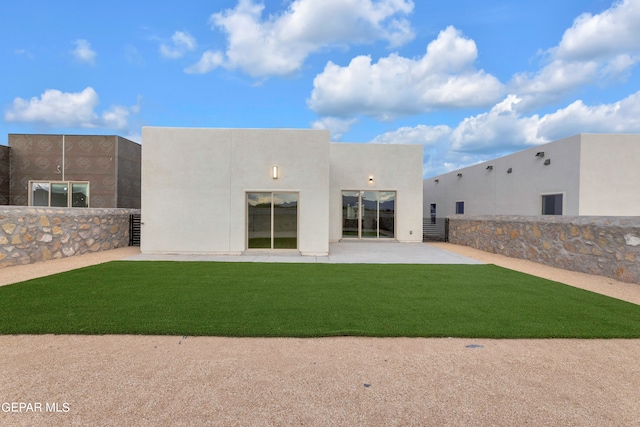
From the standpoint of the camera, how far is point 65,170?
15.5m

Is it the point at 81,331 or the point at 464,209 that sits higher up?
the point at 464,209

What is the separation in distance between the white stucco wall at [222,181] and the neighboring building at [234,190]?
0.04 meters

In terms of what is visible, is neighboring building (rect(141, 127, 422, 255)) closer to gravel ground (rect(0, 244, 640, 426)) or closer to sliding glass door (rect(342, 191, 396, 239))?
sliding glass door (rect(342, 191, 396, 239))

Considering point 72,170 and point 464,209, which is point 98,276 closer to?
point 72,170

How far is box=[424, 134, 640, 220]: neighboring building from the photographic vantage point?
10.8 m

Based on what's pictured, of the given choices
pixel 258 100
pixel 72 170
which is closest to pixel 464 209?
pixel 258 100

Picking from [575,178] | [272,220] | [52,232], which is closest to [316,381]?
[272,220]

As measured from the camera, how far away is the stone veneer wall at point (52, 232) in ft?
26.2

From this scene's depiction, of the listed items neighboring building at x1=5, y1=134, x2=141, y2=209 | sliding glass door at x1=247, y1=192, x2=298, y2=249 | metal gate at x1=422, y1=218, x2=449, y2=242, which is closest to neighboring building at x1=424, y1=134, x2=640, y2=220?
metal gate at x1=422, y1=218, x2=449, y2=242

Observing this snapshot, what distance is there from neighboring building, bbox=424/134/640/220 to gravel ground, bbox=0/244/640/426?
9.64m

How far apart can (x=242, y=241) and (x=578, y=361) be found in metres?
9.39

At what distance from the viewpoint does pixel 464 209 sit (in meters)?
19.4

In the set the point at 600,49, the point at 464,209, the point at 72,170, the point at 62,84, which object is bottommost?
the point at 464,209

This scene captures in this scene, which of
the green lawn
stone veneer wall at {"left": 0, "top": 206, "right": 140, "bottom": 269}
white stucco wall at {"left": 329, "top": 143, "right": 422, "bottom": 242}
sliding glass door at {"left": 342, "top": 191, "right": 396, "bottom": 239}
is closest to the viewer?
the green lawn
